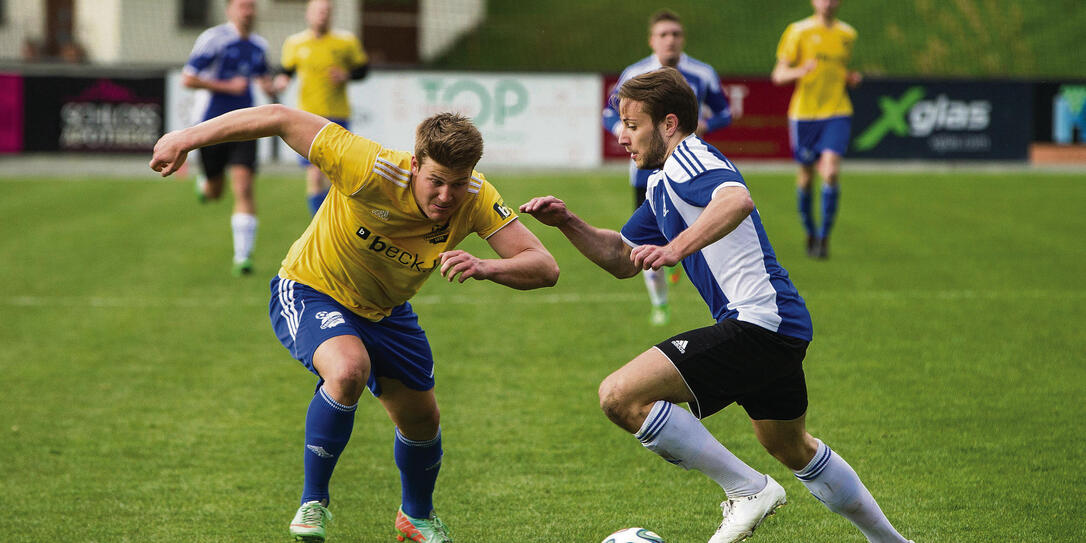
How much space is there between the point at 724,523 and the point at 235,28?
8.44 m

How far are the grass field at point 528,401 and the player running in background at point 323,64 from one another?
57.9 inches

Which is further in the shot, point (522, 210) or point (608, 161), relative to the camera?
point (608, 161)

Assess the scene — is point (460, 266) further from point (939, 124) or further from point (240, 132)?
point (939, 124)

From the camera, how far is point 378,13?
104 feet

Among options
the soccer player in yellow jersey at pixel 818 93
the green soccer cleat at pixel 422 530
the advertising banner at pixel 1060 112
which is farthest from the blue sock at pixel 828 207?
the advertising banner at pixel 1060 112

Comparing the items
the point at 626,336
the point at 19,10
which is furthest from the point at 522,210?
the point at 19,10

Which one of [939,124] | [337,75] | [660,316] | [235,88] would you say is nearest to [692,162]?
[660,316]

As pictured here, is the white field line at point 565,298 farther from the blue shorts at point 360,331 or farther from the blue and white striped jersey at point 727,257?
the blue and white striped jersey at point 727,257

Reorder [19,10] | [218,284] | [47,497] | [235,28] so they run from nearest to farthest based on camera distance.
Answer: [47,497], [218,284], [235,28], [19,10]

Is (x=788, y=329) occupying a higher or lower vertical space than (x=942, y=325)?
higher

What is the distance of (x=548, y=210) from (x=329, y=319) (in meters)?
0.91

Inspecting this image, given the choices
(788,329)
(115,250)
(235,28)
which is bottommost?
(115,250)

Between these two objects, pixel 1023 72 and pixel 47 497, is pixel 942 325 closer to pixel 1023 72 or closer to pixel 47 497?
pixel 47 497

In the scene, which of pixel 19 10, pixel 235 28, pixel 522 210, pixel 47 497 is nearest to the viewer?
pixel 522 210
